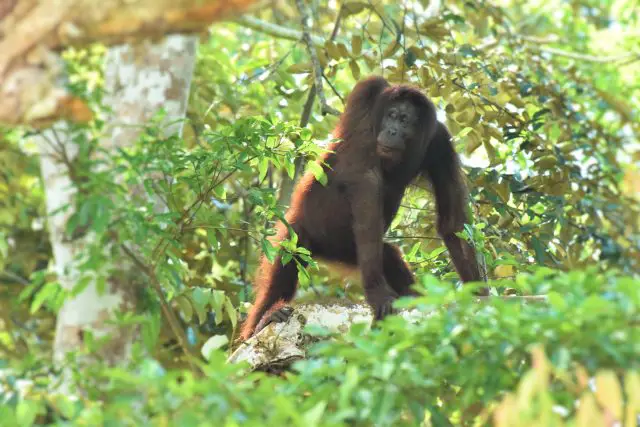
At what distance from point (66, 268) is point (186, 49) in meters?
2.59

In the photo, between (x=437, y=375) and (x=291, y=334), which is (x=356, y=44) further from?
(x=437, y=375)

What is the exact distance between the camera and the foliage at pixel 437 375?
2.62 metres

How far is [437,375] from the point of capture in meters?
3.20

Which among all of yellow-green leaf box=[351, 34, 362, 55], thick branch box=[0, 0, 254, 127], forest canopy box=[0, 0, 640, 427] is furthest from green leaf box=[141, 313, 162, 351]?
yellow-green leaf box=[351, 34, 362, 55]

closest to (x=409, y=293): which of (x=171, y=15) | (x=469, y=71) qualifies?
(x=469, y=71)

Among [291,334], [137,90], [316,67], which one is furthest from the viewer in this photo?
[316,67]

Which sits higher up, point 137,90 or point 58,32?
point 58,32

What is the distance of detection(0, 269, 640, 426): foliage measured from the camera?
2.62 meters

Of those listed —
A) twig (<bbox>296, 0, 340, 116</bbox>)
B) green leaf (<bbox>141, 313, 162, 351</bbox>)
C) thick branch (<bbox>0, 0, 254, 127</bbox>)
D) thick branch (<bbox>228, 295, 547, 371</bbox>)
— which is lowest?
thick branch (<bbox>228, 295, 547, 371</bbox>)

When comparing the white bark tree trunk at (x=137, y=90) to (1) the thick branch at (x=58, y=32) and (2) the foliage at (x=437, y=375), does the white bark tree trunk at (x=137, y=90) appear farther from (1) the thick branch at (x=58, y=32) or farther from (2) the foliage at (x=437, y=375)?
(2) the foliage at (x=437, y=375)

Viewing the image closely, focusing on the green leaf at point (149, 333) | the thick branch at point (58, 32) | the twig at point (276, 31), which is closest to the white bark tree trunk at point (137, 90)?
the green leaf at point (149, 333)

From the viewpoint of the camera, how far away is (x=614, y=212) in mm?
7762

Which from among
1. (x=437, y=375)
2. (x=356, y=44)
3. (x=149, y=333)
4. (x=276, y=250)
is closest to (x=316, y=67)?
(x=356, y=44)

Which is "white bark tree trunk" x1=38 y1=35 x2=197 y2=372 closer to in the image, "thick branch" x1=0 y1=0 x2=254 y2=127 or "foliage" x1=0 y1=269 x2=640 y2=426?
"thick branch" x1=0 y1=0 x2=254 y2=127
